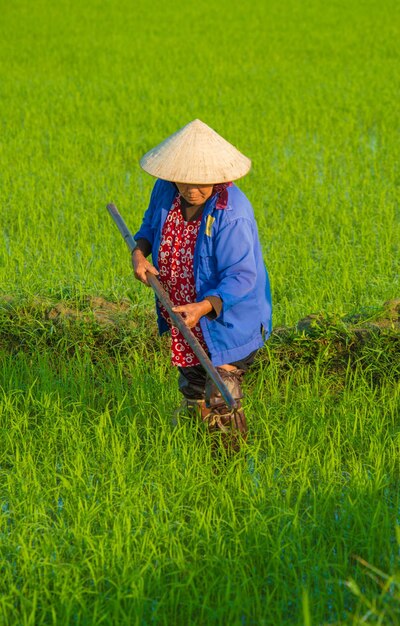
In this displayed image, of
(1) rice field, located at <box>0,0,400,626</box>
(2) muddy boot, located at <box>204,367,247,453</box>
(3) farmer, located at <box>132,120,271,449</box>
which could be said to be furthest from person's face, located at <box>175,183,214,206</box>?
(1) rice field, located at <box>0,0,400,626</box>

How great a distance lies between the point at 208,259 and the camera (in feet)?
10.4

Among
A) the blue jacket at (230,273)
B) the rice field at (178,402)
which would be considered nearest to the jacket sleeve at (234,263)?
the blue jacket at (230,273)

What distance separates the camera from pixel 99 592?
8.59 feet

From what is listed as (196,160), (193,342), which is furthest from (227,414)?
(196,160)

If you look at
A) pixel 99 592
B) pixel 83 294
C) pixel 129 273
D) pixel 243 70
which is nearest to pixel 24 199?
pixel 129 273

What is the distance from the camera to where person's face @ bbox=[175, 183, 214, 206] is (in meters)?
3.16

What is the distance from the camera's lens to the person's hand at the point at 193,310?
3.07m

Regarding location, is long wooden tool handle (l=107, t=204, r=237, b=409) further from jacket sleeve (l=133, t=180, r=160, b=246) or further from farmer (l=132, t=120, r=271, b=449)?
jacket sleeve (l=133, t=180, r=160, b=246)

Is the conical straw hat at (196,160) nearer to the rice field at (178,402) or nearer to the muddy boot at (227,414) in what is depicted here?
the muddy boot at (227,414)

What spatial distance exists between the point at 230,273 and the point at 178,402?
99 cm

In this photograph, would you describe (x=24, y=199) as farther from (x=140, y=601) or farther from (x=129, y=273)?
(x=140, y=601)

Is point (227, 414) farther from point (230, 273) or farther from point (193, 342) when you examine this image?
point (230, 273)

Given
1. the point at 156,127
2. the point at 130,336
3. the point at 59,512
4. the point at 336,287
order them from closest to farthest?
the point at 59,512 → the point at 130,336 → the point at 336,287 → the point at 156,127

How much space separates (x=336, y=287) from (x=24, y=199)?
8.47 ft
